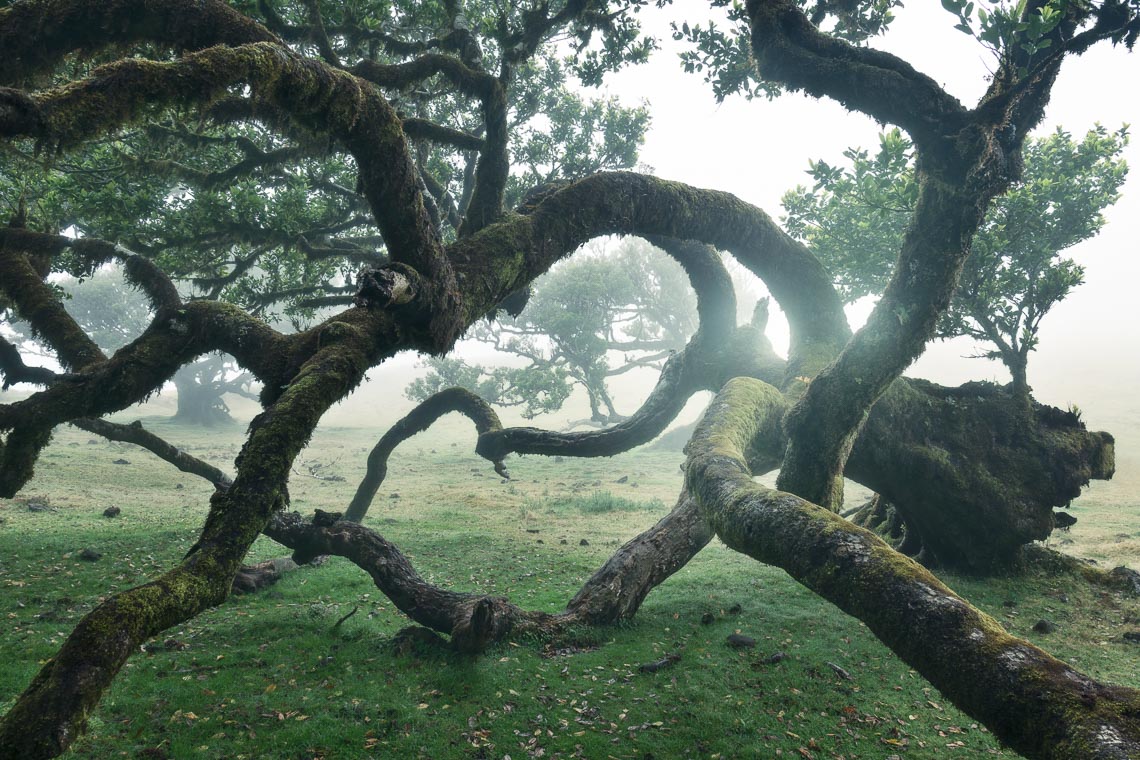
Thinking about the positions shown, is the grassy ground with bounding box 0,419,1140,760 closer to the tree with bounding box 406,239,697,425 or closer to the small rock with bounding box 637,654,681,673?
the small rock with bounding box 637,654,681,673

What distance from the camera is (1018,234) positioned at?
48.4ft

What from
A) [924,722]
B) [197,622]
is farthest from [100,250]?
[924,722]

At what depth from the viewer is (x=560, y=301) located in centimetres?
4478

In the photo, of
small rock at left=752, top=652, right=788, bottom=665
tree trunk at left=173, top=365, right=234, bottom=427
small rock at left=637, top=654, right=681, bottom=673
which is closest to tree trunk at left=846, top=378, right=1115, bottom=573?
small rock at left=752, top=652, right=788, bottom=665

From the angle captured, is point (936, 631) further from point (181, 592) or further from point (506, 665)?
point (506, 665)

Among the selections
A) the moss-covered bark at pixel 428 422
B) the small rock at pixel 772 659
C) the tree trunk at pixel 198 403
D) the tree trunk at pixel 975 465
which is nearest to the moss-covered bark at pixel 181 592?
the moss-covered bark at pixel 428 422

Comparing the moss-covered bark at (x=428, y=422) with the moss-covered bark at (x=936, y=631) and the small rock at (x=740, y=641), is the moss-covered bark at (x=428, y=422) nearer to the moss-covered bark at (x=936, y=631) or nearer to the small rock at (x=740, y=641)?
the small rock at (x=740, y=641)

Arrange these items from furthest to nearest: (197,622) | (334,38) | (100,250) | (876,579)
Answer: (334,38), (100,250), (197,622), (876,579)

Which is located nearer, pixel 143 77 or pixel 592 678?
pixel 143 77

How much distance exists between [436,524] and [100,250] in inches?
456

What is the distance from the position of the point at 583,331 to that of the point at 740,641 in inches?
1291

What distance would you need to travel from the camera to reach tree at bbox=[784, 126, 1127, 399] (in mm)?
13945

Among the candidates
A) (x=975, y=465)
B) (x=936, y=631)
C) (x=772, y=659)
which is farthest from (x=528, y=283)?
(x=975, y=465)

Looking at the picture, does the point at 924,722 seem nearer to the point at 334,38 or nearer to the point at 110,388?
the point at 110,388
